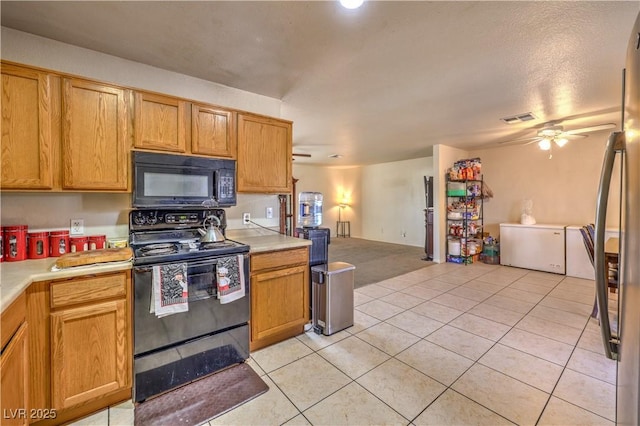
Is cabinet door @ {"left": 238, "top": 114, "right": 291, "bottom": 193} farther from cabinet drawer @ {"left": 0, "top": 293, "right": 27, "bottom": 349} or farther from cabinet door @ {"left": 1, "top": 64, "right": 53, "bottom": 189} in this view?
cabinet drawer @ {"left": 0, "top": 293, "right": 27, "bottom": 349}

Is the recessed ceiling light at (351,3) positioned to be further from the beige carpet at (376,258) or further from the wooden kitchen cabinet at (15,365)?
the beige carpet at (376,258)

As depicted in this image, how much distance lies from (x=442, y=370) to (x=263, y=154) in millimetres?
2378

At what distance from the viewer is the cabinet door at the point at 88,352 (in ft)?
5.02

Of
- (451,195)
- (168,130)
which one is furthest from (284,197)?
(451,195)

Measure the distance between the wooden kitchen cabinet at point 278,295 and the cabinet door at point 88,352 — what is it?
0.89m

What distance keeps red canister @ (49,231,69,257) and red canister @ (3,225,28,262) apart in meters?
0.13

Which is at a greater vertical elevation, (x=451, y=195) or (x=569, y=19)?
(x=569, y=19)

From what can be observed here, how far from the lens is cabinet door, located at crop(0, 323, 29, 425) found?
44.1 inches

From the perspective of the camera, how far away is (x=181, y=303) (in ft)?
6.03

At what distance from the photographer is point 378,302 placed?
346cm

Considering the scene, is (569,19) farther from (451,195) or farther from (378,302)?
(451,195)

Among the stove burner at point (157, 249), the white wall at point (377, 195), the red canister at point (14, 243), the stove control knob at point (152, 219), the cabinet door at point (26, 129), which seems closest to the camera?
the cabinet door at point (26, 129)

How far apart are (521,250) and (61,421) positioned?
6260mm

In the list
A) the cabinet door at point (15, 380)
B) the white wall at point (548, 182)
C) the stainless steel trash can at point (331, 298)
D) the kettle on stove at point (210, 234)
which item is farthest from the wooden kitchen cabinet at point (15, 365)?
the white wall at point (548, 182)
